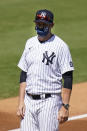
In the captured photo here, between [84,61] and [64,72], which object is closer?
[64,72]

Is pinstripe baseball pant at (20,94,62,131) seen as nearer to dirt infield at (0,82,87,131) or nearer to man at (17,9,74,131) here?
man at (17,9,74,131)

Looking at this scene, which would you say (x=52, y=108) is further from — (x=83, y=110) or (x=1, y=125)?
(x=83, y=110)

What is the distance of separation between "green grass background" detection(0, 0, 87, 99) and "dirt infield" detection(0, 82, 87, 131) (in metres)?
0.55

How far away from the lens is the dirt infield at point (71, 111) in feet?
28.2

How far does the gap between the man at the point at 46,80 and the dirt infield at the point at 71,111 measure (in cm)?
276

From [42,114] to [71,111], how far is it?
12.7ft

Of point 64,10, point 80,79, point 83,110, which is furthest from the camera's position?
point 64,10

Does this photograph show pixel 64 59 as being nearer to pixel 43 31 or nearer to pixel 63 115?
pixel 43 31

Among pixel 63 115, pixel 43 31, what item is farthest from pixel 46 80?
pixel 43 31

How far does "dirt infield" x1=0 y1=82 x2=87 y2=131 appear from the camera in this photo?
28.2 feet

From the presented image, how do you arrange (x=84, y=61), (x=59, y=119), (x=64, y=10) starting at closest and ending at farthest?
1. (x=59, y=119)
2. (x=84, y=61)
3. (x=64, y=10)

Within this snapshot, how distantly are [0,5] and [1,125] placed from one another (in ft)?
45.9

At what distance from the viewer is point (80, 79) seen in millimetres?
11648

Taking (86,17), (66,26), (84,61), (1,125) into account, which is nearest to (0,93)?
(1,125)
